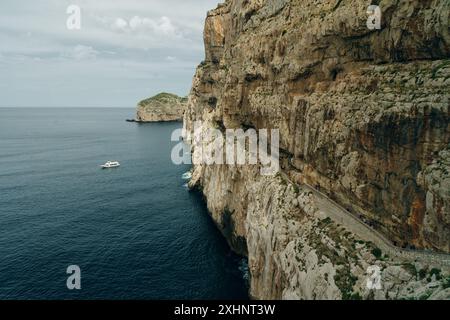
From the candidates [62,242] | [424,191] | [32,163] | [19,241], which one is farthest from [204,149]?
[32,163]

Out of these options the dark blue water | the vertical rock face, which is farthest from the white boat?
the vertical rock face

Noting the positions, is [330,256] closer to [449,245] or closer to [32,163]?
[449,245]

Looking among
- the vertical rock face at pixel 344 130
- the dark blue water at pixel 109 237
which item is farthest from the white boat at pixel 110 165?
the vertical rock face at pixel 344 130

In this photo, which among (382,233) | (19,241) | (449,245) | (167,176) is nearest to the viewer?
(449,245)

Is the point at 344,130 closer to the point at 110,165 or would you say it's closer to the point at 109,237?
the point at 109,237

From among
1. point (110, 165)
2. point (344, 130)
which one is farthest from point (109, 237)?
point (110, 165)
